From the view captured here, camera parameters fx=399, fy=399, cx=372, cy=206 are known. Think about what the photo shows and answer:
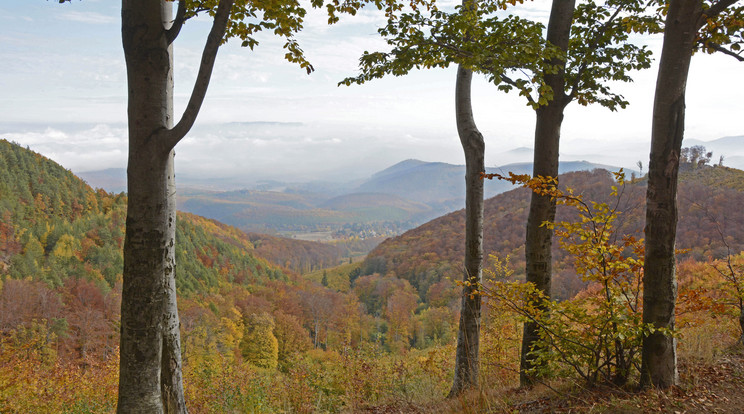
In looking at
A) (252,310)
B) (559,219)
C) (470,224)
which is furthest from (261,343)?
(559,219)

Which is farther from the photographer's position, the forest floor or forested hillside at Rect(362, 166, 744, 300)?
forested hillside at Rect(362, 166, 744, 300)

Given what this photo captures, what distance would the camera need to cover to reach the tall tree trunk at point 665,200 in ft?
10.0

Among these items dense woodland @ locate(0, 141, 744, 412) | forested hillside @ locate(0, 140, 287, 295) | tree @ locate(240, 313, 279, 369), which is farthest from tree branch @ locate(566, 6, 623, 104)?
forested hillside @ locate(0, 140, 287, 295)

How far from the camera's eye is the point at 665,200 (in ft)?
10.3

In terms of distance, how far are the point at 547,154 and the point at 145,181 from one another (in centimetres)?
399

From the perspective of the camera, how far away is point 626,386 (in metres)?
3.43

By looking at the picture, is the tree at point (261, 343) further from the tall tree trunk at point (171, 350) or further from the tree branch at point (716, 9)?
the tree branch at point (716, 9)

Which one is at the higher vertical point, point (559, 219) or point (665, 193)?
point (665, 193)

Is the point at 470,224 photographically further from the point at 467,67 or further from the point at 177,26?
the point at 177,26

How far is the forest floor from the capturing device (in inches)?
120

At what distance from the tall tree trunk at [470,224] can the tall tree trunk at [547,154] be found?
0.77 metres

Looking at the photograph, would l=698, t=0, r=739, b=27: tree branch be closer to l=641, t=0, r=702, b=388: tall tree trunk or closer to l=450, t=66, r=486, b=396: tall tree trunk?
l=641, t=0, r=702, b=388: tall tree trunk

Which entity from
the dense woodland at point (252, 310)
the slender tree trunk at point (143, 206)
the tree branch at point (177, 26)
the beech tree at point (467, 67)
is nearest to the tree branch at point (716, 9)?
the beech tree at point (467, 67)

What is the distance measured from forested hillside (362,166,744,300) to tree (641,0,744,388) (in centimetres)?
33
